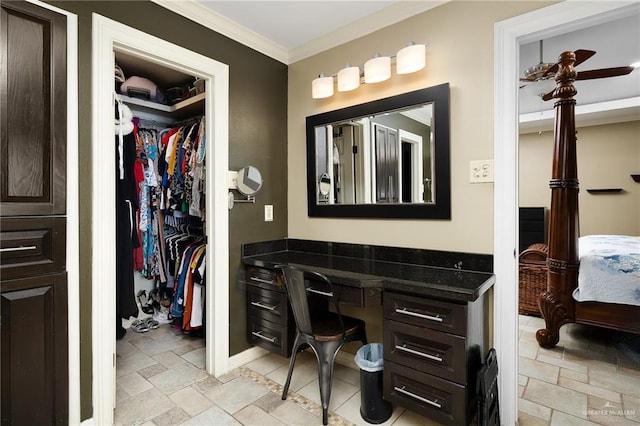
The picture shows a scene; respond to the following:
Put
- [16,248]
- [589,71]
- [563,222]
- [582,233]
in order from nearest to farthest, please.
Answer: [16,248]
[563,222]
[589,71]
[582,233]

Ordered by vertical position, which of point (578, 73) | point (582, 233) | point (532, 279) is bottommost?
point (532, 279)

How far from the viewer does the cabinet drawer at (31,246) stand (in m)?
1.42

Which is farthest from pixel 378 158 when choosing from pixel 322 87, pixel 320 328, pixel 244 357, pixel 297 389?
pixel 244 357

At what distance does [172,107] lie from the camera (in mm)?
3094

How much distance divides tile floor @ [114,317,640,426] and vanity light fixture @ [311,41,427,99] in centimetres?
206

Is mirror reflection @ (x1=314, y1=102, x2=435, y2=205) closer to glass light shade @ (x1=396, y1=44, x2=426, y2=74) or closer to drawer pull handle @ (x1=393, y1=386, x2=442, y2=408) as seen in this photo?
glass light shade @ (x1=396, y1=44, x2=426, y2=74)

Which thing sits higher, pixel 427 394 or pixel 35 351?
pixel 35 351

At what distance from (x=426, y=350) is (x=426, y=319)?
0.16 m

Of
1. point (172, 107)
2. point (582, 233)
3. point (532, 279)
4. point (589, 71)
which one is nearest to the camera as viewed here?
point (589, 71)

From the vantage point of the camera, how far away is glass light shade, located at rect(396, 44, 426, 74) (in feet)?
6.38

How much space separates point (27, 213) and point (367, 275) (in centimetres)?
168

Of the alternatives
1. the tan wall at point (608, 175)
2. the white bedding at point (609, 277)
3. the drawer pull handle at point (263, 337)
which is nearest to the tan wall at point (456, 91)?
the drawer pull handle at point (263, 337)

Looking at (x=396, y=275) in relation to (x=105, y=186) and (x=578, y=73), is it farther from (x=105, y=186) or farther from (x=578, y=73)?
(x=578, y=73)

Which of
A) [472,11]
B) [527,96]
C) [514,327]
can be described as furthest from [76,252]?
[527,96]
